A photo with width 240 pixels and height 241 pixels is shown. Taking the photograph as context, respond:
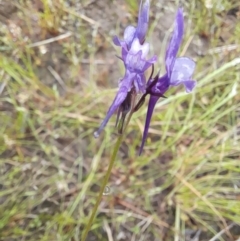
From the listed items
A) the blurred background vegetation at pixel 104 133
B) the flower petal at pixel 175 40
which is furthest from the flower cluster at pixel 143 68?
the blurred background vegetation at pixel 104 133

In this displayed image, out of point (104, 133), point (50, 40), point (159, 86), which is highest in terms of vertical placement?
point (50, 40)

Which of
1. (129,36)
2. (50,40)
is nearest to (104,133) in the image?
(50,40)

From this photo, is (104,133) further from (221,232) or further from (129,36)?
(129,36)

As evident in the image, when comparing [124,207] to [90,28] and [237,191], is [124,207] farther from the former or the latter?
[90,28]

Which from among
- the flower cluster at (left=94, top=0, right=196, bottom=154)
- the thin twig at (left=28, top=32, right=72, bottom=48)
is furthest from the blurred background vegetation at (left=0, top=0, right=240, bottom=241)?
the flower cluster at (left=94, top=0, right=196, bottom=154)

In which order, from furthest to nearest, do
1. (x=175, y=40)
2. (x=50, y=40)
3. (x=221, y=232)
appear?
(x=50, y=40)
(x=221, y=232)
(x=175, y=40)

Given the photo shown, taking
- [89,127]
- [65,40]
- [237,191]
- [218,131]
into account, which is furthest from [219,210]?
[65,40]
